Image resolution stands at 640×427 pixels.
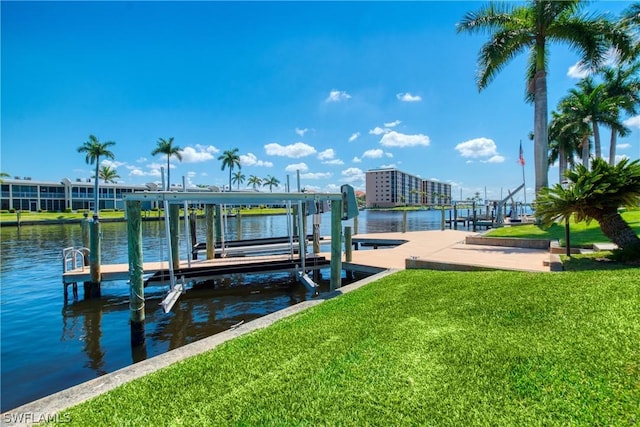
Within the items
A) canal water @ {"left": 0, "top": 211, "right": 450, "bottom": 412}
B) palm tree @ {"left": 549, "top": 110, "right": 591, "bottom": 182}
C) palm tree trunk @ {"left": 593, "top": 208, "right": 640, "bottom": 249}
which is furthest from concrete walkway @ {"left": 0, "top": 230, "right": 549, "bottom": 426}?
palm tree @ {"left": 549, "top": 110, "right": 591, "bottom": 182}

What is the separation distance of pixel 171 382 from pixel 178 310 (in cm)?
638

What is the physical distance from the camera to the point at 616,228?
24.3 ft

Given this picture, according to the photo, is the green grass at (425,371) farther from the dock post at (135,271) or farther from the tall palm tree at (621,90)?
the tall palm tree at (621,90)

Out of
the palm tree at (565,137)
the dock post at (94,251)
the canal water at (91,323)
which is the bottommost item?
the canal water at (91,323)

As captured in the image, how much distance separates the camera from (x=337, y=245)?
8594 millimetres

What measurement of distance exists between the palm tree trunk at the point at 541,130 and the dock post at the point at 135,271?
16851 mm

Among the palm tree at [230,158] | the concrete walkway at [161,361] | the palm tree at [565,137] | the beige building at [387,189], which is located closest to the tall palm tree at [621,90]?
the palm tree at [565,137]

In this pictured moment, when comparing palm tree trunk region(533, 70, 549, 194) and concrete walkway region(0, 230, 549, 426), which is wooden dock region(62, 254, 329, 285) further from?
palm tree trunk region(533, 70, 549, 194)

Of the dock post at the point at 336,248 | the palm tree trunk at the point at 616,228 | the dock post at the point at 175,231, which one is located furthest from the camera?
the dock post at the point at 175,231

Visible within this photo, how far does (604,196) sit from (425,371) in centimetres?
655

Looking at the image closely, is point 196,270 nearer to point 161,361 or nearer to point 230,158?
point 161,361

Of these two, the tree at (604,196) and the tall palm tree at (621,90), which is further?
the tall palm tree at (621,90)

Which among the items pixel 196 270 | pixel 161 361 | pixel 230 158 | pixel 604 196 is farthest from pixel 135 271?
pixel 230 158

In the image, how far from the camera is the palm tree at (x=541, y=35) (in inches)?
594
